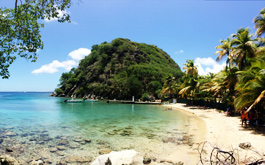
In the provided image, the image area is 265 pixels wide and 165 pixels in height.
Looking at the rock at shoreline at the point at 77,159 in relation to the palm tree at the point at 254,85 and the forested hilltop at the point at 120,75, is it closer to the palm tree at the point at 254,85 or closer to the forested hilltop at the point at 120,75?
the palm tree at the point at 254,85

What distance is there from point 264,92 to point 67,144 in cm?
1288

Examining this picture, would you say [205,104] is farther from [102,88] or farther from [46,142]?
[102,88]

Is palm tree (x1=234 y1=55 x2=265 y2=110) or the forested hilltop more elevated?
the forested hilltop

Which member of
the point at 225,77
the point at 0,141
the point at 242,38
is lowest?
the point at 0,141

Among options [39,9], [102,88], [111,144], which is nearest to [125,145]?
[111,144]

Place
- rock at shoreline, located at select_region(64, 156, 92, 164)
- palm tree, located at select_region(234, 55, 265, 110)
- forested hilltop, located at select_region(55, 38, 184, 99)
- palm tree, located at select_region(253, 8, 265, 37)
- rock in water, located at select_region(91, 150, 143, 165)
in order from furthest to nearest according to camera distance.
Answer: forested hilltop, located at select_region(55, 38, 184, 99) < palm tree, located at select_region(253, 8, 265, 37) < palm tree, located at select_region(234, 55, 265, 110) < rock at shoreline, located at select_region(64, 156, 92, 164) < rock in water, located at select_region(91, 150, 143, 165)

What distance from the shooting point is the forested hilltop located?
64562mm

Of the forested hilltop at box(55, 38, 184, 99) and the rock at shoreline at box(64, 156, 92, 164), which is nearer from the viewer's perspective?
the rock at shoreline at box(64, 156, 92, 164)

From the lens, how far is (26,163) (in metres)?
8.18

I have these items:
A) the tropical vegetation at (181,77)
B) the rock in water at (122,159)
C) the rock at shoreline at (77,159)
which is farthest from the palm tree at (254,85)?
the rock at shoreline at (77,159)

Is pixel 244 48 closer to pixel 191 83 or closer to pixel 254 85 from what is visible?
pixel 254 85

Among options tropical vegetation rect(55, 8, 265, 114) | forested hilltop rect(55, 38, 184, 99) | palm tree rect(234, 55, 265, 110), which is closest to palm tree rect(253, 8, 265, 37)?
tropical vegetation rect(55, 8, 265, 114)

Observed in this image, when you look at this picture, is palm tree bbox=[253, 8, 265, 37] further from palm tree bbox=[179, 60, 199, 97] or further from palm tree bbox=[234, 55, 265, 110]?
palm tree bbox=[179, 60, 199, 97]

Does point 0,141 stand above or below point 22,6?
below
